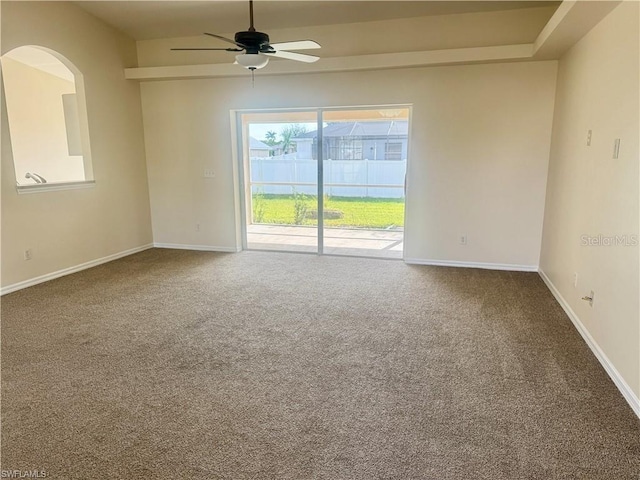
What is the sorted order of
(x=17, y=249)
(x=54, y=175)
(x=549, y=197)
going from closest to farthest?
(x=17, y=249)
(x=549, y=197)
(x=54, y=175)

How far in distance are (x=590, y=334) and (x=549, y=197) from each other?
6.61 ft

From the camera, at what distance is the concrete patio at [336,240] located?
5.59 m

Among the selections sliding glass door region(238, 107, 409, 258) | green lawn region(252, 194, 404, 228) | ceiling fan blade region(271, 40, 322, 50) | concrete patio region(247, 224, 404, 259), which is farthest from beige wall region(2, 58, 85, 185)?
ceiling fan blade region(271, 40, 322, 50)

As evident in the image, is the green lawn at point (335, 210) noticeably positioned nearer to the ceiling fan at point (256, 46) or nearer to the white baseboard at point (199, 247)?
the white baseboard at point (199, 247)

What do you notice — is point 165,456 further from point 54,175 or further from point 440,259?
point 54,175

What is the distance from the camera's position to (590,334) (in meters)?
2.81

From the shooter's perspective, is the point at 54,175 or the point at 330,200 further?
the point at 54,175

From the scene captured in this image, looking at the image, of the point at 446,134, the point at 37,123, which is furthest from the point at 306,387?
→ the point at 37,123

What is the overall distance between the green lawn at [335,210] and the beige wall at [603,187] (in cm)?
205

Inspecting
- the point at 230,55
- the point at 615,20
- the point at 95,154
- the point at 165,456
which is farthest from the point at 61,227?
the point at 615,20

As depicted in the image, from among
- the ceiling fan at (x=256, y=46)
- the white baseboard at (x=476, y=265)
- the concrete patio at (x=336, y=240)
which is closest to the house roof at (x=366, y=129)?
the concrete patio at (x=336, y=240)

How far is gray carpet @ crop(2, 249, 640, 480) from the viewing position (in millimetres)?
1756

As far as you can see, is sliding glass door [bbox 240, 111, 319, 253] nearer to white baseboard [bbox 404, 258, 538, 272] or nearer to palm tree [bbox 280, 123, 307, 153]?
palm tree [bbox 280, 123, 307, 153]

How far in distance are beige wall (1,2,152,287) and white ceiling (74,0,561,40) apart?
39 cm
